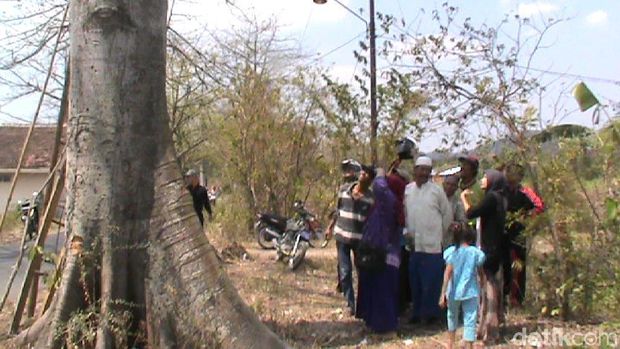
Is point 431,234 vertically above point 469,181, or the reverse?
point 469,181

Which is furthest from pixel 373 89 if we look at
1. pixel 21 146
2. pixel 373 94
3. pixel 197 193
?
pixel 21 146

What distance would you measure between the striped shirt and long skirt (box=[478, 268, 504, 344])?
1253 mm

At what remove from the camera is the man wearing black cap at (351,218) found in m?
6.49

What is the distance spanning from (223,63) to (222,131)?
7608mm

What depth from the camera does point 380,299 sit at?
6.28 metres

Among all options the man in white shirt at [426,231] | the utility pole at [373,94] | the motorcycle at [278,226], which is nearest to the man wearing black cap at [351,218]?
the man in white shirt at [426,231]

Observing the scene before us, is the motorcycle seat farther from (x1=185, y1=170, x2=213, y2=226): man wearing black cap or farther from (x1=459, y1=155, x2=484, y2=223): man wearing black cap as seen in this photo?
(x1=459, y1=155, x2=484, y2=223): man wearing black cap

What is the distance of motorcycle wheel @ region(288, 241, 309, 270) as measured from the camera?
10727 millimetres

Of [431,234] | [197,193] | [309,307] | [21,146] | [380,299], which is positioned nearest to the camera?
[380,299]

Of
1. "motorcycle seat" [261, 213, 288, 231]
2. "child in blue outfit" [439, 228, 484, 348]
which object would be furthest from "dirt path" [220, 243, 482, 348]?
"motorcycle seat" [261, 213, 288, 231]

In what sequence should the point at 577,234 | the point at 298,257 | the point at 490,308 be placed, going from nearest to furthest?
the point at 490,308 → the point at 577,234 → the point at 298,257

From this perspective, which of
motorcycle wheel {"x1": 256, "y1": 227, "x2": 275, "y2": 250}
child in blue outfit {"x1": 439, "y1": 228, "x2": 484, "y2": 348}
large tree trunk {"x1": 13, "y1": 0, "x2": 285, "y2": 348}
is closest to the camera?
large tree trunk {"x1": 13, "y1": 0, "x2": 285, "y2": 348}

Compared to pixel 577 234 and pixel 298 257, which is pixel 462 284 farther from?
pixel 298 257

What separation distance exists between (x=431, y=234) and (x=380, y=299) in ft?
2.51
